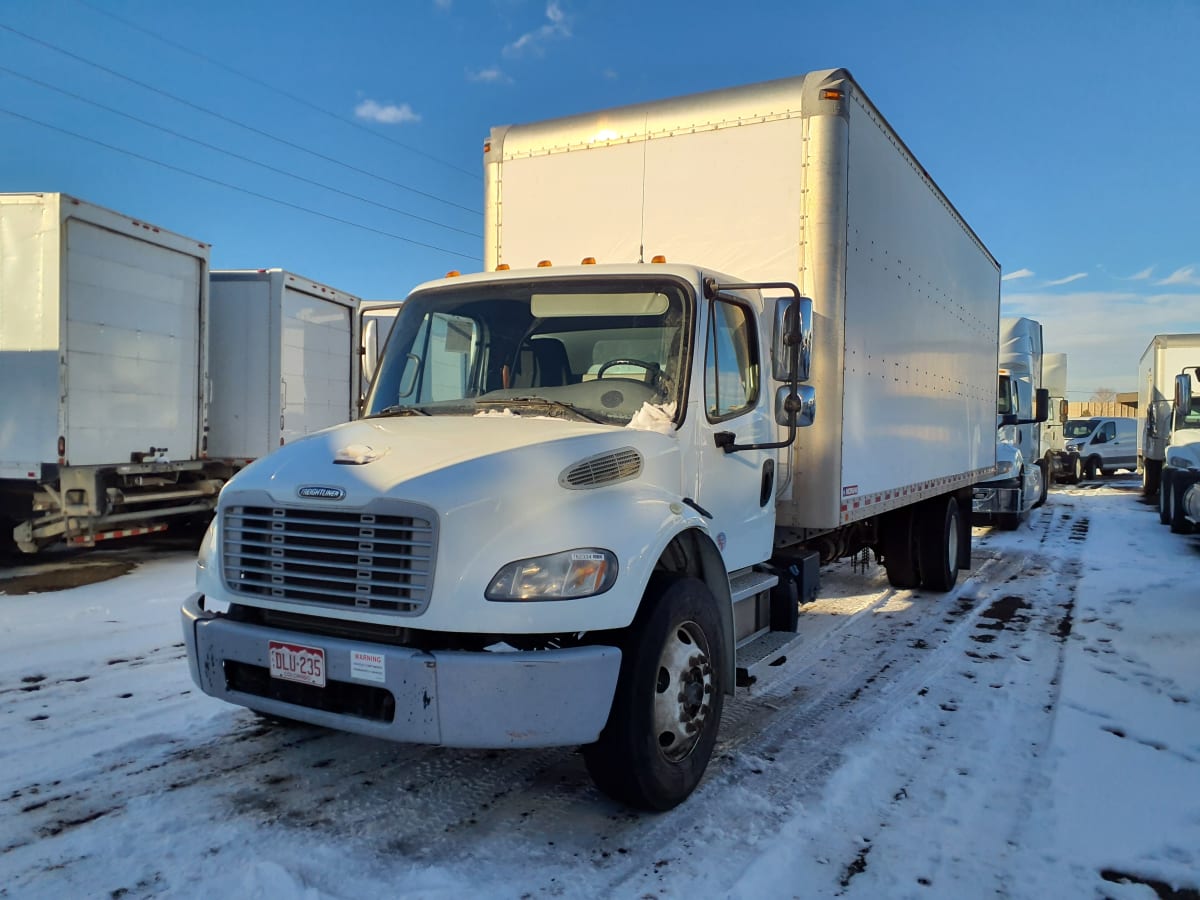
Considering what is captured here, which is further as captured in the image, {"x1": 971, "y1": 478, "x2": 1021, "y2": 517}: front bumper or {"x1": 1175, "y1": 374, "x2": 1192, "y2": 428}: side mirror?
{"x1": 971, "y1": 478, "x2": 1021, "y2": 517}: front bumper

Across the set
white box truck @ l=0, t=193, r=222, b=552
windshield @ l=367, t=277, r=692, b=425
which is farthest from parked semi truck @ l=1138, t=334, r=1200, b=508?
white box truck @ l=0, t=193, r=222, b=552

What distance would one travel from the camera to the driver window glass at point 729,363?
4.59 meters

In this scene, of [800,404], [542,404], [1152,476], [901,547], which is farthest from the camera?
[1152,476]

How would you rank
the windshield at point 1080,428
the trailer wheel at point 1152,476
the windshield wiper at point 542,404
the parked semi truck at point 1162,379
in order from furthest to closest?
the windshield at point 1080,428 < the trailer wheel at point 1152,476 < the parked semi truck at point 1162,379 < the windshield wiper at point 542,404

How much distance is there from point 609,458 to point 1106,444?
32.8 m

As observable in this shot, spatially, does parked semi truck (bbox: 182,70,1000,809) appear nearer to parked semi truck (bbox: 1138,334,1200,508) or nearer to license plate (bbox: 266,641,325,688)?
license plate (bbox: 266,641,325,688)

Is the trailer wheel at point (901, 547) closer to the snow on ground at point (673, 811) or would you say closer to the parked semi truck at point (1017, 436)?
the snow on ground at point (673, 811)

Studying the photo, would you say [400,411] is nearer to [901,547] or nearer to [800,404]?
[800,404]

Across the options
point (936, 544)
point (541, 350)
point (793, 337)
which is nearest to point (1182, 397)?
point (936, 544)

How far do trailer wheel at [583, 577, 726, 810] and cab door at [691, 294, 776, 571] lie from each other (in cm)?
70

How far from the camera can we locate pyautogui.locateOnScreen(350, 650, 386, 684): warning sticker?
10.7ft

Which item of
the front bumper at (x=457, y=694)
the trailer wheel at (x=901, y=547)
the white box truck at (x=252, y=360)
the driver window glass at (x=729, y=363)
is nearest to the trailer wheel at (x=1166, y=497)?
the trailer wheel at (x=901, y=547)

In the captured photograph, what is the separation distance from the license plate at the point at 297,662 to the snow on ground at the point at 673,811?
0.68 meters

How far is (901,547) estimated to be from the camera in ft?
31.2
